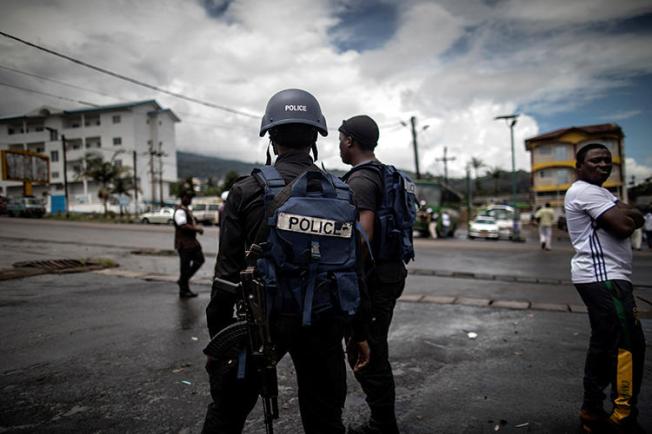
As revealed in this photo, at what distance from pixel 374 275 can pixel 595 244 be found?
4.85 feet

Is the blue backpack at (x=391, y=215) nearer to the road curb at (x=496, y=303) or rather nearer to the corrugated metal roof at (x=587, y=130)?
the road curb at (x=496, y=303)

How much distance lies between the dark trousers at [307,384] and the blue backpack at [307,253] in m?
0.12

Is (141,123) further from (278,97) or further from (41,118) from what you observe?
(278,97)

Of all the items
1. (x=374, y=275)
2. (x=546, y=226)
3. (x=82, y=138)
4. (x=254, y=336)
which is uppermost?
(x=82, y=138)

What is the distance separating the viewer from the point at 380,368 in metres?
2.54

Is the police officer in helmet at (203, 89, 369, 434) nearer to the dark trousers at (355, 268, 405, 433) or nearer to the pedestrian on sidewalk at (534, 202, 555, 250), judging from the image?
the dark trousers at (355, 268, 405, 433)

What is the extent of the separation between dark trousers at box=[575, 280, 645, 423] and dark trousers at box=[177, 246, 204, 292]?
18.6 ft

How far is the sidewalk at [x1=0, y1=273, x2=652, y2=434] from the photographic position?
112 inches

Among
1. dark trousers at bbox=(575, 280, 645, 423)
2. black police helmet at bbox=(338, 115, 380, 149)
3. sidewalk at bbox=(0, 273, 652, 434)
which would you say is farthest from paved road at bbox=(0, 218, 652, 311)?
black police helmet at bbox=(338, 115, 380, 149)

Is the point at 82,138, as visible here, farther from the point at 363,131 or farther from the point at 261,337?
the point at 261,337

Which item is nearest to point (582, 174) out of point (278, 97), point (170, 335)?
point (278, 97)

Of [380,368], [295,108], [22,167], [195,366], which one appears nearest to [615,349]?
[380,368]

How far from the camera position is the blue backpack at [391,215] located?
260 centimetres

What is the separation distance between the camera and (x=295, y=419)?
112 inches
